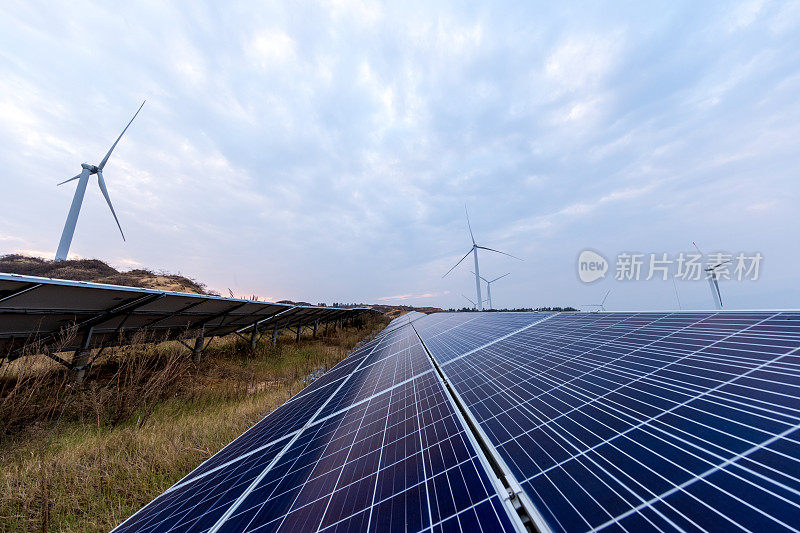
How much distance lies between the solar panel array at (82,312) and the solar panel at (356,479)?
6212mm

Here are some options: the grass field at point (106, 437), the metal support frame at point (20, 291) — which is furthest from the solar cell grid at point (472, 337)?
the metal support frame at point (20, 291)

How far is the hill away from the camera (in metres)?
35.1

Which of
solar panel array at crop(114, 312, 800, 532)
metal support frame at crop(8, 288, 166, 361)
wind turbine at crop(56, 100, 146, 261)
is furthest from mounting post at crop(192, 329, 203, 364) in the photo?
wind turbine at crop(56, 100, 146, 261)

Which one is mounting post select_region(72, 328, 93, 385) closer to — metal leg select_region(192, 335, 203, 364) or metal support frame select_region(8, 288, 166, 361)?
metal support frame select_region(8, 288, 166, 361)

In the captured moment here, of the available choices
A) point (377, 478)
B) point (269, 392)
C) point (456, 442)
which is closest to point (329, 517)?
point (377, 478)

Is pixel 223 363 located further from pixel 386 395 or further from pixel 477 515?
pixel 477 515

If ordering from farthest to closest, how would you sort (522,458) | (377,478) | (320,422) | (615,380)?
(320,422), (615,380), (377,478), (522,458)

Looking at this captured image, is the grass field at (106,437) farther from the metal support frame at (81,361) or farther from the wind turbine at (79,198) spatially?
the wind turbine at (79,198)

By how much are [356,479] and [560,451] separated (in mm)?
1804

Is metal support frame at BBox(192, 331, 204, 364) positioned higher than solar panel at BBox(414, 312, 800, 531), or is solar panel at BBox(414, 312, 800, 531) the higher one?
solar panel at BBox(414, 312, 800, 531)

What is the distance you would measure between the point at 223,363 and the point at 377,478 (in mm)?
16344

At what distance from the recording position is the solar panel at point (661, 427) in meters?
1.35

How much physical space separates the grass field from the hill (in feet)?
102

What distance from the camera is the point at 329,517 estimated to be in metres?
2.11
